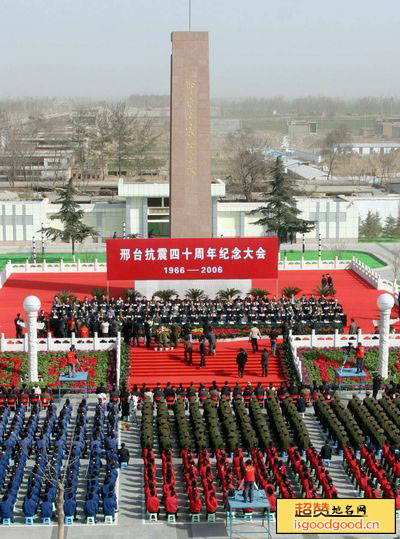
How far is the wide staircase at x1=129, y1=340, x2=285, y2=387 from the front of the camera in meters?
33.3

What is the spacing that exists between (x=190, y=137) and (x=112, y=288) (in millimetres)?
7597

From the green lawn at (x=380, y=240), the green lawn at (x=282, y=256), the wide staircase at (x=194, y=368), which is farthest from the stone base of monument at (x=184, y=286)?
the green lawn at (x=380, y=240)

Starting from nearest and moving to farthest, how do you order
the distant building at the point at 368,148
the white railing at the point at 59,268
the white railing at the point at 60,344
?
the white railing at the point at 60,344 → the white railing at the point at 59,268 → the distant building at the point at 368,148

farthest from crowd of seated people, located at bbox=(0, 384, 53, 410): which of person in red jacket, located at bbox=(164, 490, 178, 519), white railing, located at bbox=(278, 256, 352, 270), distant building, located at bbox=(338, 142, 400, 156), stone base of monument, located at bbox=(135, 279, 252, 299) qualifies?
distant building, located at bbox=(338, 142, 400, 156)

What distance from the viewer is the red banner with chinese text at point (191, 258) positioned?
3872 centimetres

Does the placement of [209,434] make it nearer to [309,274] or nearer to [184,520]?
[184,520]

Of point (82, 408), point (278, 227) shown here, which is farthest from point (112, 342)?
point (278, 227)

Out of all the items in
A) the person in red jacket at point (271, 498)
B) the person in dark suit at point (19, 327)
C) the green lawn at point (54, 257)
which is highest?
the person in dark suit at point (19, 327)

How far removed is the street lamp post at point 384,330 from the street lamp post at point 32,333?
11.1 metres

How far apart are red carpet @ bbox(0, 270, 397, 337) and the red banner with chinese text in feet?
8.59

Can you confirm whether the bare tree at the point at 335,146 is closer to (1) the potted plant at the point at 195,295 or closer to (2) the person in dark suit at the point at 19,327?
(1) the potted plant at the point at 195,295

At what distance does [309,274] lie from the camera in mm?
48250

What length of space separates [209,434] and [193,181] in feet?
51.7

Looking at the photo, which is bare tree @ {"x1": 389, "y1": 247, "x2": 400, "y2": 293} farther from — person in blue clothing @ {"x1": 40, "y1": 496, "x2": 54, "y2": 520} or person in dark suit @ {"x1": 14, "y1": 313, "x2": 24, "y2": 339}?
person in blue clothing @ {"x1": 40, "y1": 496, "x2": 54, "y2": 520}
